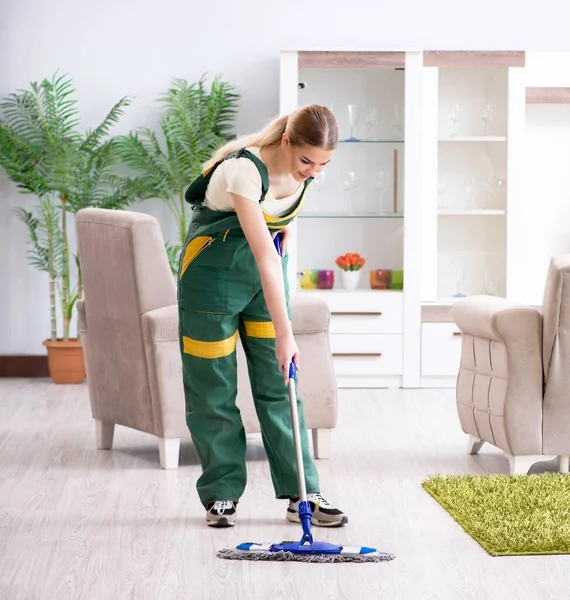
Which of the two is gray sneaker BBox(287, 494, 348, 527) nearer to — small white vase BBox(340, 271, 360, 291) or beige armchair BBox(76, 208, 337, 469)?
beige armchair BBox(76, 208, 337, 469)

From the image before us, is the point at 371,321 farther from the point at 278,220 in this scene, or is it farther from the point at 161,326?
the point at 278,220

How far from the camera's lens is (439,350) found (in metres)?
5.79

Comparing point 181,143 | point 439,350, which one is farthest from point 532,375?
point 181,143

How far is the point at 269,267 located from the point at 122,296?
52.8 inches

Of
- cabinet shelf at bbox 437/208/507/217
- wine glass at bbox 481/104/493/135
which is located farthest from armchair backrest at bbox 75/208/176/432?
wine glass at bbox 481/104/493/135

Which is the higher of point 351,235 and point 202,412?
point 351,235

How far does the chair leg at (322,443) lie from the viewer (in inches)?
156

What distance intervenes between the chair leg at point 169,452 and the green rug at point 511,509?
0.89 metres

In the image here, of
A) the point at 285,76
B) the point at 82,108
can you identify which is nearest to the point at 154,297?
the point at 285,76

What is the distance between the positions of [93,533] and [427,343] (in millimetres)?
3126

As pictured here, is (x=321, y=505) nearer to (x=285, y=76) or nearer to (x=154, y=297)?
(x=154, y=297)

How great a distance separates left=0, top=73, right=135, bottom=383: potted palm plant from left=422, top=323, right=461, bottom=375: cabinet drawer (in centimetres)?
181

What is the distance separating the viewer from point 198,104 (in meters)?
5.84

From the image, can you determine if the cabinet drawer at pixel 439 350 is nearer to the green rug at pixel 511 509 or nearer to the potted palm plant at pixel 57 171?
the potted palm plant at pixel 57 171
